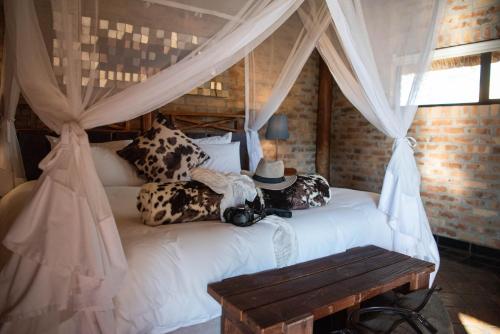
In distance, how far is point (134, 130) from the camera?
3.21 metres

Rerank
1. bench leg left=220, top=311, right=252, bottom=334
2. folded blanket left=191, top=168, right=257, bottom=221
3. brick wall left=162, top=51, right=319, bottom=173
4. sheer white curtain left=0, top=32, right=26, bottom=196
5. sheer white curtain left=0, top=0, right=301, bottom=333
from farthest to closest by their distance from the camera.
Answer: brick wall left=162, top=51, right=319, bottom=173
sheer white curtain left=0, top=32, right=26, bottom=196
folded blanket left=191, top=168, right=257, bottom=221
bench leg left=220, top=311, right=252, bottom=334
sheer white curtain left=0, top=0, right=301, bottom=333

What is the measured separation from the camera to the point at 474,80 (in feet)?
10.9

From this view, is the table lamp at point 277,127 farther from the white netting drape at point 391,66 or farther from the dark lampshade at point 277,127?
the white netting drape at point 391,66

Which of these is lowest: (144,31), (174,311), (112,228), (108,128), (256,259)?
(174,311)

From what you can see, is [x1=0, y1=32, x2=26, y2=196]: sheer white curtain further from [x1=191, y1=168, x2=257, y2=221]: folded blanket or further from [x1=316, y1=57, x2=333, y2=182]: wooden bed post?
[x1=316, y1=57, x2=333, y2=182]: wooden bed post

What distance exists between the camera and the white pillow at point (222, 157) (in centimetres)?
294

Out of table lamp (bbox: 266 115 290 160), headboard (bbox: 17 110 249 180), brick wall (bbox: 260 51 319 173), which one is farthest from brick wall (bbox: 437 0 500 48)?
headboard (bbox: 17 110 249 180)

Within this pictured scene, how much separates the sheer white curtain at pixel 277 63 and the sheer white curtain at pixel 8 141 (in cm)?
198

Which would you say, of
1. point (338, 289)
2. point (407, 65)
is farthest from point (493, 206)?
point (338, 289)

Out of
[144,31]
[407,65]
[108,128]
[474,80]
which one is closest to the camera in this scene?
[144,31]

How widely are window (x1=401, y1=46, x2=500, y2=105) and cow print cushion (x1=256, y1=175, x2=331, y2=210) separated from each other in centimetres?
168

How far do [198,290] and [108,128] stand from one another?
2.21m

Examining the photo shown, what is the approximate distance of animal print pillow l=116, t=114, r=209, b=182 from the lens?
2588 millimetres

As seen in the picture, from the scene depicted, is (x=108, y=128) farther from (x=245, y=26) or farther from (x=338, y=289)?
(x=338, y=289)
